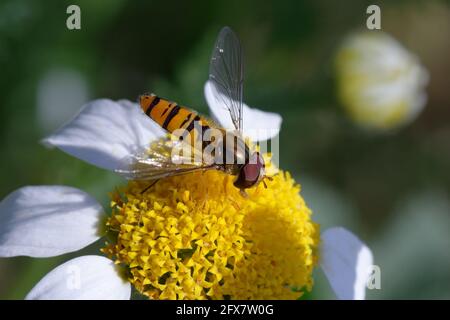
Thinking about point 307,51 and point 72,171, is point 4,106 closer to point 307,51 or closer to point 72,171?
point 72,171

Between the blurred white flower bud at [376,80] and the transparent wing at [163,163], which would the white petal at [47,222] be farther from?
the blurred white flower bud at [376,80]

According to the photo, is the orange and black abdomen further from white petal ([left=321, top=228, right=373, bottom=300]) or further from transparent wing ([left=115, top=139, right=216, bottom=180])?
white petal ([left=321, top=228, right=373, bottom=300])

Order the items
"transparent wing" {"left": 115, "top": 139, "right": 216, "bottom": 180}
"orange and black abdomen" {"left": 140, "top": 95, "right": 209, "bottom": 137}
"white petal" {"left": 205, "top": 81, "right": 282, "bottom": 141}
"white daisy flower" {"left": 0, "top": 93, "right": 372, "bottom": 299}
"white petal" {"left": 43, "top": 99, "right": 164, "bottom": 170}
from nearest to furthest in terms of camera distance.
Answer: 1. "transparent wing" {"left": 115, "top": 139, "right": 216, "bottom": 180}
2. "white daisy flower" {"left": 0, "top": 93, "right": 372, "bottom": 299}
3. "orange and black abdomen" {"left": 140, "top": 95, "right": 209, "bottom": 137}
4. "white petal" {"left": 43, "top": 99, "right": 164, "bottom": 170}
5. "white petal" {"left": 205, "top": 81, "right": 282, "bottom": 141}

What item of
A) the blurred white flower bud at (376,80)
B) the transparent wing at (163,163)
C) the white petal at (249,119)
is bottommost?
the transparent wing at (163,163)

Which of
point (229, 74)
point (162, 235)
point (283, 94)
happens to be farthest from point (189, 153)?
point (283, 94)

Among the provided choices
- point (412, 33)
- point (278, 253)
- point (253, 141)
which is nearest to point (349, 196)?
point (412, 33)

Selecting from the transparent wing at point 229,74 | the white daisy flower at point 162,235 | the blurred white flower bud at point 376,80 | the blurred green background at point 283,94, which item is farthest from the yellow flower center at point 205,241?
the blurred white flower bud at point 376,80

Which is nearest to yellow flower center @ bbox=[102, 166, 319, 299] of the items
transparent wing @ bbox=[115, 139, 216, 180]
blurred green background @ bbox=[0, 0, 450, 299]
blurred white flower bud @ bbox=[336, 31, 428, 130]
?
transparent wing @ bbox=[115, 139, 216, 180]
